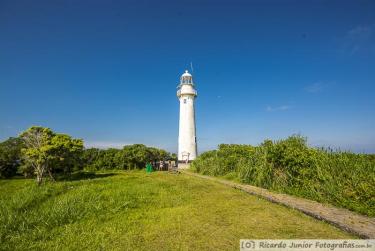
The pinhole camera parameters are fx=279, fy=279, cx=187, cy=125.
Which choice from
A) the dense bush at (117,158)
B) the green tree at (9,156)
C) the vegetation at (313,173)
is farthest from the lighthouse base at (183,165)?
the vegetation at (313,173)

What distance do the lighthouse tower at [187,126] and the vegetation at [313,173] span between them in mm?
20944

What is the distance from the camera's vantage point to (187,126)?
37625mm

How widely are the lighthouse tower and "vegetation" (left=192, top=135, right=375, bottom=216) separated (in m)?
20.9

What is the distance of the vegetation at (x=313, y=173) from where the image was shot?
8.52m

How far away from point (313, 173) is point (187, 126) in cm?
2731

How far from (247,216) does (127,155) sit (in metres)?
30.0

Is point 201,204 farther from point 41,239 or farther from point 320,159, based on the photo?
point 320,159

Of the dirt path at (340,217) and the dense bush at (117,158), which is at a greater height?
the dense bush at (117,158)

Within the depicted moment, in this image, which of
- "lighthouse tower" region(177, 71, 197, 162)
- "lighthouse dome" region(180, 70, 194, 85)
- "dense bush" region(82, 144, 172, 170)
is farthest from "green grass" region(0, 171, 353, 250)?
"lighthouse dome" region(180, 70, 194, 85)

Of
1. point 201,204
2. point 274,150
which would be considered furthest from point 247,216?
point 274,150

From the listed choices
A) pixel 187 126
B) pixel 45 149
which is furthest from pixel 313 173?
pixel 187 126

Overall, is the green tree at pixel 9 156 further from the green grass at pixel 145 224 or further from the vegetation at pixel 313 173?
the vegetation at pixel 313 173

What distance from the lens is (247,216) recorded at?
689 cm

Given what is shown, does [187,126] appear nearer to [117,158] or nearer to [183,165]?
[183,165]
